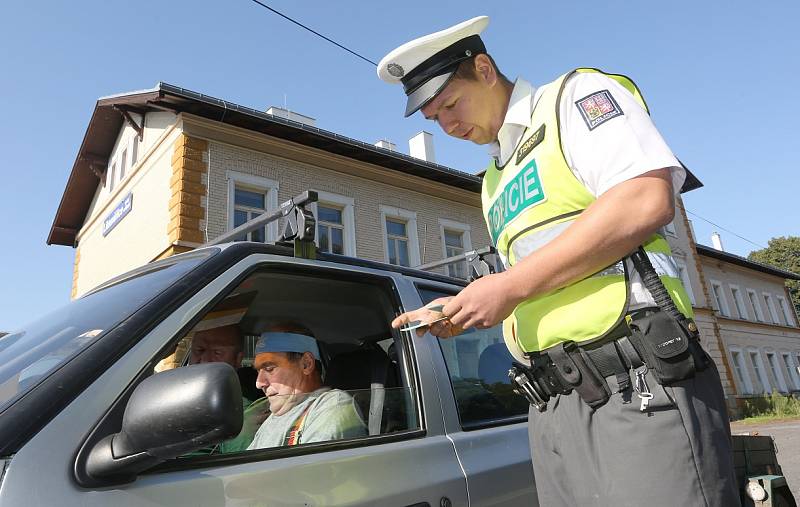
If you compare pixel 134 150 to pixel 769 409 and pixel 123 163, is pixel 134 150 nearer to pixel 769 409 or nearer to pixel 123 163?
pixel 123 163

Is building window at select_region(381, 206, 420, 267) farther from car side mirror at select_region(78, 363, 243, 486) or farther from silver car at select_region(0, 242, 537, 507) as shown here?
car side mirror at select_region(78, 363, 243, 486)

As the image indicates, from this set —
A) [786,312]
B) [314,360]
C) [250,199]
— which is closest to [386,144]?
[250,199]

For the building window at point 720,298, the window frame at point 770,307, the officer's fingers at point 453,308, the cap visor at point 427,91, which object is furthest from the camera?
the window frame at point 770,307

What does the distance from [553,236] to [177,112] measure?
13.1m

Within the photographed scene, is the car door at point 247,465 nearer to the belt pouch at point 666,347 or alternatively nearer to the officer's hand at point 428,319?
the officer's hand at point 428,319

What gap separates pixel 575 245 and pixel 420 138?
64.1 ft

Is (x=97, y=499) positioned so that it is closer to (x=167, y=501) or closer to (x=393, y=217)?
(x=167, y=501)

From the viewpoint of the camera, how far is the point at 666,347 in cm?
115

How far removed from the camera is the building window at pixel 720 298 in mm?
27312

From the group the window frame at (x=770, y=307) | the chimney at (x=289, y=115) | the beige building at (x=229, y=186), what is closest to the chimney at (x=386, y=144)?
the beige building at (x=229, y=186)

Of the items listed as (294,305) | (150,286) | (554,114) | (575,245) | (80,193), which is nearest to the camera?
(575,245)

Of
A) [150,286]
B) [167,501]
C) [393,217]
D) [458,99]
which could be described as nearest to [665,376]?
[458,99]

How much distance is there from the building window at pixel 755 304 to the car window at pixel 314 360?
3371 centimetres

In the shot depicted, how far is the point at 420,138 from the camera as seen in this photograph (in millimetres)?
20234
